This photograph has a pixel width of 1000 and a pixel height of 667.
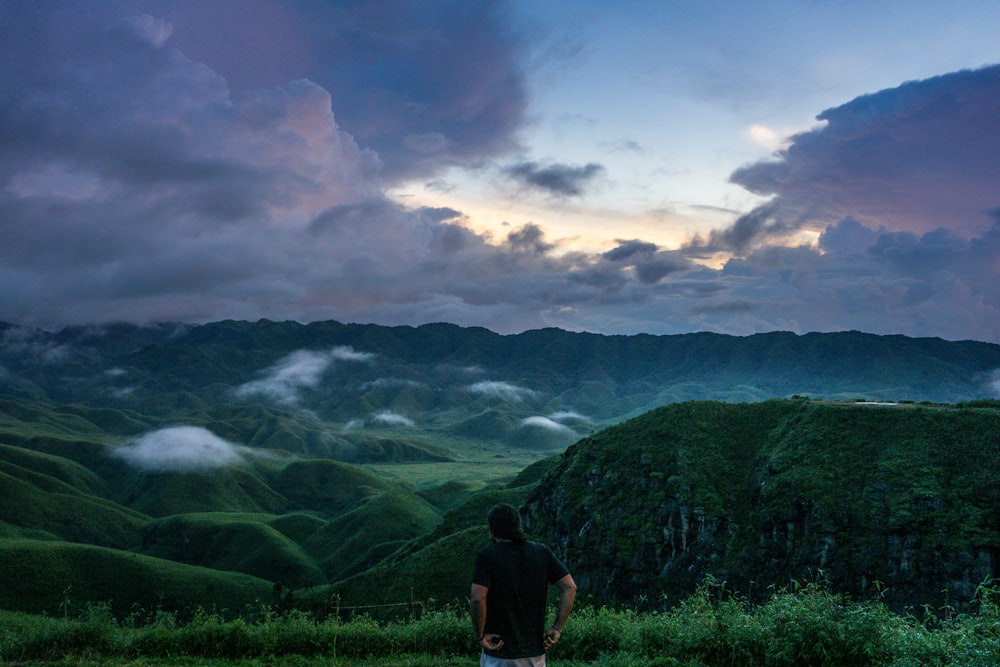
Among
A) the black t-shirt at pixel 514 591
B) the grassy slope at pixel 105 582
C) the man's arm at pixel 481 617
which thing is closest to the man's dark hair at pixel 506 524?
the black t-shirt at pixel 514 591

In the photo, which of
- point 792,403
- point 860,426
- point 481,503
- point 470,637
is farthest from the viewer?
point 481,503

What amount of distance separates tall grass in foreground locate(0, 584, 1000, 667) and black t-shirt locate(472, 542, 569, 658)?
643cm

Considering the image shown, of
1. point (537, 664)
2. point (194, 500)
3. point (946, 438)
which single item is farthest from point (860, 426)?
point (194, 500)

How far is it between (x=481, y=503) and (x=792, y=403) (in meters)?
56.6

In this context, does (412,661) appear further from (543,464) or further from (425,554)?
(543,464)

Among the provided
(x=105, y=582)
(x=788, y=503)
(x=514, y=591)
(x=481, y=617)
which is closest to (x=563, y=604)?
(x=514, y=591)

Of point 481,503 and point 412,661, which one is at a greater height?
point 412,661

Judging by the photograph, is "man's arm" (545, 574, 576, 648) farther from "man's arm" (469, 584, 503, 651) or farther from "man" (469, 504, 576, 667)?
"man's arm" (469, 584, 503, 651)

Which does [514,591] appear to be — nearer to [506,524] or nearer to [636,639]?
[506,524]

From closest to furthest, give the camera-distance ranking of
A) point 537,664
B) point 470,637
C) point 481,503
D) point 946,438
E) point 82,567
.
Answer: point 537,664, point 470,637, point 946,438, point 82,567, point 481,503

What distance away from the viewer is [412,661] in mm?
14828

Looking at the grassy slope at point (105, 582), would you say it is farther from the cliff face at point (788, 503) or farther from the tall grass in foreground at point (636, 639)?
the tall grass in foreground at point (636, 639)

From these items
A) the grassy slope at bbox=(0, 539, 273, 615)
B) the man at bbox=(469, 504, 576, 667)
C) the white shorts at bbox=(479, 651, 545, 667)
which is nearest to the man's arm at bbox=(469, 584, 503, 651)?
the man at bbox=(469, 504, 576, 667)

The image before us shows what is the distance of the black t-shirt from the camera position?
325 inches
